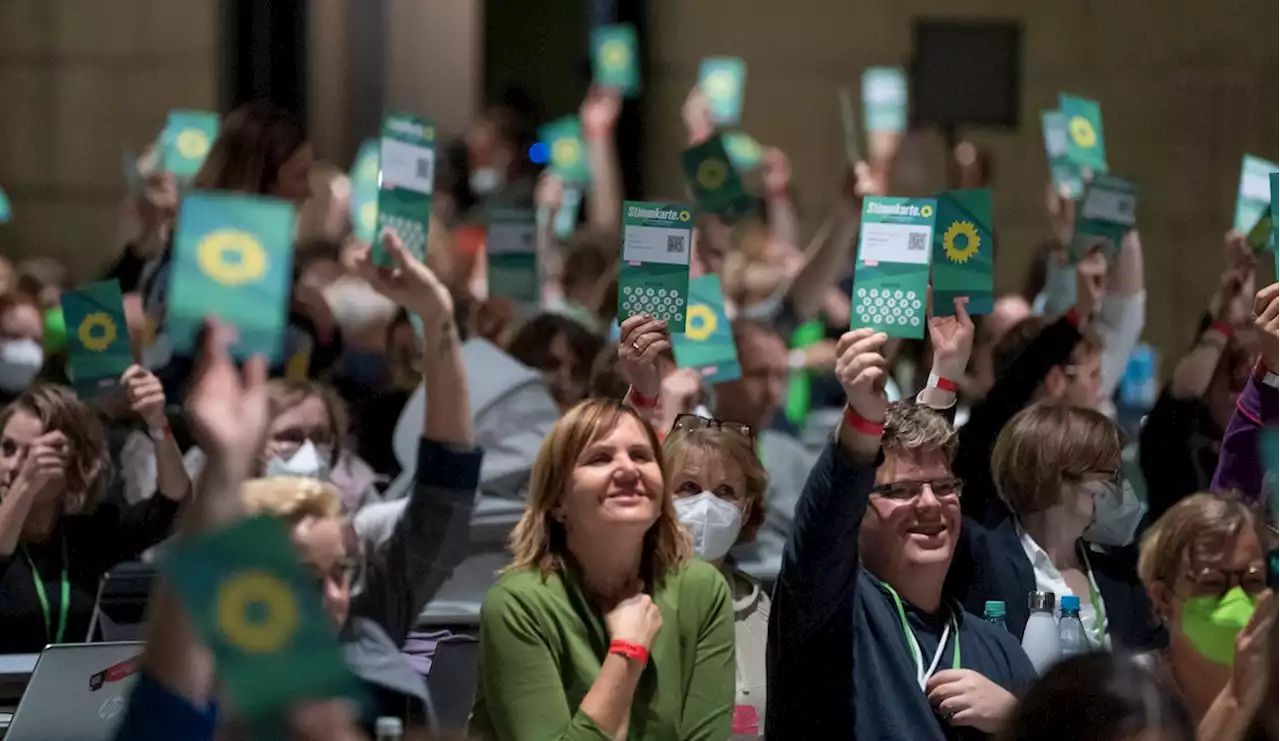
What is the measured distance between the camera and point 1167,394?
4.86 meters

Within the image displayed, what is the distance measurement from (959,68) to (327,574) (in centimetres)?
449

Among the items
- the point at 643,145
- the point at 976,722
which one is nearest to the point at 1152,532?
the point at 976,722

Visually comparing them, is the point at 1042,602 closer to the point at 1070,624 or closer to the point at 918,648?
the point at 1070,624

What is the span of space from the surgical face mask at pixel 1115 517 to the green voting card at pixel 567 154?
14.9 ft

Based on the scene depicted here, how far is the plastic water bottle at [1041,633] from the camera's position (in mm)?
3588

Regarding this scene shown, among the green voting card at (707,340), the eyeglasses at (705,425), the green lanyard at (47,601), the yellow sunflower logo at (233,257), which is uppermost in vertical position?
the yellow sunflower logo at (233,257)

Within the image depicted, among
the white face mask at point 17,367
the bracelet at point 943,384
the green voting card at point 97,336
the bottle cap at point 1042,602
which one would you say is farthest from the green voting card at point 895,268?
the white face mask at point 17,367

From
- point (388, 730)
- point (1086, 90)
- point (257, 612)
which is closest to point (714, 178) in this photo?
point (388, 730)

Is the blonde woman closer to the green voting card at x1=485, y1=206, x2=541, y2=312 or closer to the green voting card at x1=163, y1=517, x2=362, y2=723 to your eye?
the green voting card at x1=163, y1=517, x2=362, y2=723

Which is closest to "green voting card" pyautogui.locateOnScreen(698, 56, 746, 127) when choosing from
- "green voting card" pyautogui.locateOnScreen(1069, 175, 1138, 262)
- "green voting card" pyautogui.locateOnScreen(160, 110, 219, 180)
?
"green voting card" pyautogui.locateOnScreen(160, 110, 219, 180)

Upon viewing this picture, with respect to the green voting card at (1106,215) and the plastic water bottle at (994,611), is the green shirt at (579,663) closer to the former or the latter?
the plastic water bottle at (994,611)

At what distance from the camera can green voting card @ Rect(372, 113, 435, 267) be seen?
4.41 metres

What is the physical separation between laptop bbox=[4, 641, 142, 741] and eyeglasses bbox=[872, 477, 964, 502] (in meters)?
1.32

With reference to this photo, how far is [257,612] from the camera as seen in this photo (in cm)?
235
